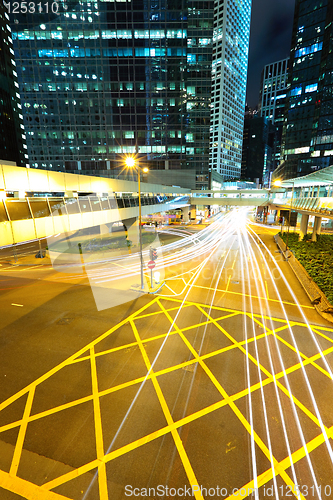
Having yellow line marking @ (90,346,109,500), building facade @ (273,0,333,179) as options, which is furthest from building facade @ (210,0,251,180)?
yellow line marking @ (90,346,109,500)

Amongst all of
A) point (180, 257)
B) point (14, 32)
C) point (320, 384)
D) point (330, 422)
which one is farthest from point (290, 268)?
point (14, 32)

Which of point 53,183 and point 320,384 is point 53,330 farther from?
point 320,384

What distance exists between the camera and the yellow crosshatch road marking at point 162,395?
19.9 feet

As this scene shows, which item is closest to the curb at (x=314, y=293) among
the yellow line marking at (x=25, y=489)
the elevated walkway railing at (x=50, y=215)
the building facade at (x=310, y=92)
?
the yellow line marking at (x=25, y=489)

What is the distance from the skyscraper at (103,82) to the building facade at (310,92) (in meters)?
43.3

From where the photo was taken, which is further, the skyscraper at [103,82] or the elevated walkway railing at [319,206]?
the skyscraper at [103,82]

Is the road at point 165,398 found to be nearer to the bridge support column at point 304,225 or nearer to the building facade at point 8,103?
the bridge support column at point 304,225

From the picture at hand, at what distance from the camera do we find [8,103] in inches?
3364

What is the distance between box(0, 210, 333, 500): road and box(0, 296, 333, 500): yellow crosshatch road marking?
1.7 inches

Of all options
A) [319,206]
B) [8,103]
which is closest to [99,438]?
[319,206]

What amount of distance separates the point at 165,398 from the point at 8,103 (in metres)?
116

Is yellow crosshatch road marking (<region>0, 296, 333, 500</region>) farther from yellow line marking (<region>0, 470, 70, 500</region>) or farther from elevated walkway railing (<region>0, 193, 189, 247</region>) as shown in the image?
elevated walkway railing (<region>0, 193, 189, 247</region>)

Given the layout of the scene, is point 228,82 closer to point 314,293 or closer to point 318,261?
point 318,261

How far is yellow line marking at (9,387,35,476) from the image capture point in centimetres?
637
